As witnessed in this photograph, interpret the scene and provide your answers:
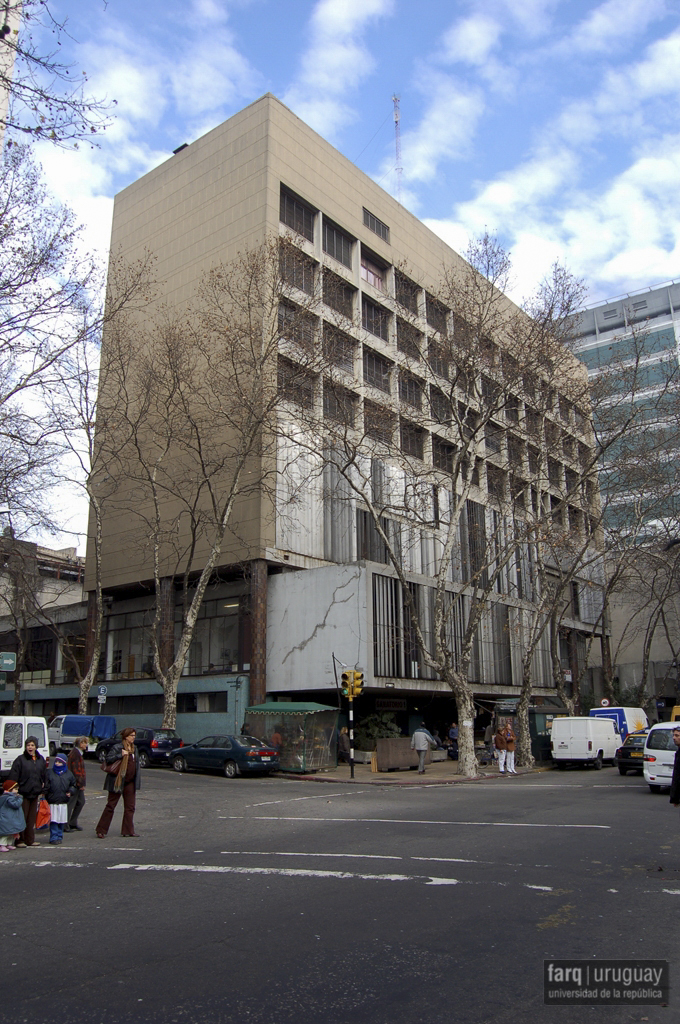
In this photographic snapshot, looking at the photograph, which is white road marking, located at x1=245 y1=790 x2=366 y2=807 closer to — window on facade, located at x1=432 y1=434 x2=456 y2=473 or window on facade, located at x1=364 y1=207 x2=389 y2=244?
window on facade, located at x1=432 y1=434 x2=456 y2=473

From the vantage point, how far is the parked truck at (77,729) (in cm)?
3241

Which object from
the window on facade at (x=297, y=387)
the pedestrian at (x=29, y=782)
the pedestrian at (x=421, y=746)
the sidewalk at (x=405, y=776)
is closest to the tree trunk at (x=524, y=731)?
the sidewalk at (x=405, y=776)

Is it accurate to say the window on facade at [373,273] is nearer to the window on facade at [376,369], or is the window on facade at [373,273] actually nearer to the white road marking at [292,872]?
the window on facade at [376,369]

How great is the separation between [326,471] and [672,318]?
59.3m

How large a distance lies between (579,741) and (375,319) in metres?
25.9

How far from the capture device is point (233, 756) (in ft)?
79.7

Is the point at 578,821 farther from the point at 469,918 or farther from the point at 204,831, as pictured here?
the point at 469,918

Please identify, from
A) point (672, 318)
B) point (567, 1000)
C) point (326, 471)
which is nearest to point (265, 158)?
point (326, 471)

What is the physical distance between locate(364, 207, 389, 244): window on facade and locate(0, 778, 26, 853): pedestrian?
38.9 m

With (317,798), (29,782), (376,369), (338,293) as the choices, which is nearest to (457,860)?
(29,782)

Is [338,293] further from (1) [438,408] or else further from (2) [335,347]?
(2) [335,347]

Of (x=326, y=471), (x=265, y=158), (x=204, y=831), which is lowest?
(x=204, y=831)

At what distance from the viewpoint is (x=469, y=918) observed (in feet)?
20.3

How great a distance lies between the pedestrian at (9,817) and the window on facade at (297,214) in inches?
1283
